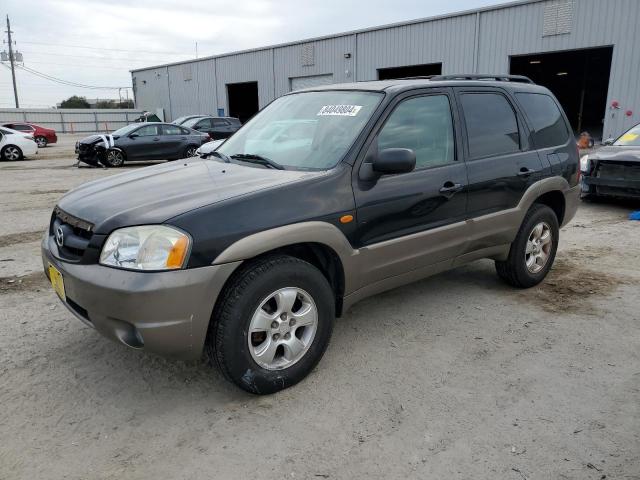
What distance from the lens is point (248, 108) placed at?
3875 centimetres

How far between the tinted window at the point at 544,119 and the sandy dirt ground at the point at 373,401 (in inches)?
55.4

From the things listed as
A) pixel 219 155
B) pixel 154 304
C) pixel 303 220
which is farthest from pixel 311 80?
pixel 154 304

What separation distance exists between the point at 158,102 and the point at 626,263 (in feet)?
139

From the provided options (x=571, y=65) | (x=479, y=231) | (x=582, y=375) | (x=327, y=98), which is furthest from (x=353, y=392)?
(x=571, y=65)

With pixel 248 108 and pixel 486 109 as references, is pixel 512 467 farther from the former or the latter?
pixel 248 108

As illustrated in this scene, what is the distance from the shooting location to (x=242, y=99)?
38.0 m

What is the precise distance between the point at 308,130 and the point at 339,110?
26 centimetres

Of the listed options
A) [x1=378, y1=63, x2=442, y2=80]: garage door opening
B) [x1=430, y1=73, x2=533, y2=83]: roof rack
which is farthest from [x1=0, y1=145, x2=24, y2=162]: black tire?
[x1=430, y1=73, x2=533, y2=83]: roof rack

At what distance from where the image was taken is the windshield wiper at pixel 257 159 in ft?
11.4

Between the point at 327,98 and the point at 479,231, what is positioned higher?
the point at 327,98

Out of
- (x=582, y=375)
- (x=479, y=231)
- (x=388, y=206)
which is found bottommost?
(x=582, y=375)

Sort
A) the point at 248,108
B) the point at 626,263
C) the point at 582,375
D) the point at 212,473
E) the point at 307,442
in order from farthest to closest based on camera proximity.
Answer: the point at 248,108, the point at 626,263, the point at 582,375, the point at 307,442, the point at 212,473

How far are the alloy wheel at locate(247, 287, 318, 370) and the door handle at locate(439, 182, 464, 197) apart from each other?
1.34 meters

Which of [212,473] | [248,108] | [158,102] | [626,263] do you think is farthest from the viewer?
[158,102]
